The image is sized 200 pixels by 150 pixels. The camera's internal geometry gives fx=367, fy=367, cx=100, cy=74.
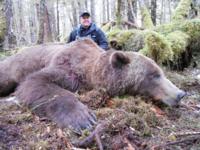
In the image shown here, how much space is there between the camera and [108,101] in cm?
443

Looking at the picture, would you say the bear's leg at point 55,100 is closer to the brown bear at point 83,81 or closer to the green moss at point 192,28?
the brown bear at point 83,81

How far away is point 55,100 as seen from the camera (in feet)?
13.4

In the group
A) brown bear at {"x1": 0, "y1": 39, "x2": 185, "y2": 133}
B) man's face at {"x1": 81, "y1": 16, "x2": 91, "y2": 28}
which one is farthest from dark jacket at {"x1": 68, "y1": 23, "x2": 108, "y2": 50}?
brown bear at {"x1": 0, "y1": 39, "x2": 185, "y2": 133}

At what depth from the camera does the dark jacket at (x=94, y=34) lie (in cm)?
751

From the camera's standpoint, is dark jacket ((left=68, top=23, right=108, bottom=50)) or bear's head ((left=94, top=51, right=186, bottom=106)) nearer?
bear's head ((left=94, top=51, right=186, bottom=106))

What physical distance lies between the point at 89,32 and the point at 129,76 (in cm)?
316

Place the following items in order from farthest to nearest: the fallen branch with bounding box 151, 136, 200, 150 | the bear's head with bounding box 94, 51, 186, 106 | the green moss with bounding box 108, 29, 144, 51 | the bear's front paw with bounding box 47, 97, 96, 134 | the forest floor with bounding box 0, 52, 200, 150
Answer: the green moss with bounding box 108, 29, 144, 51 → the bear's head with bounding box 94, 51, 186, 106 → the bear's front paw with bounding box 47, 97, 96, 134 → the forest floor with bounding box 0, 52, 200, 150 → the fallen branch with bounding box 151, 136, 200, 150

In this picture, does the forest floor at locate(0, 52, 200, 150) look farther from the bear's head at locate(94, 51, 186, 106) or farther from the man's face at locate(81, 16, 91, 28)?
the man's face at locate(81, 16, 91, 28)

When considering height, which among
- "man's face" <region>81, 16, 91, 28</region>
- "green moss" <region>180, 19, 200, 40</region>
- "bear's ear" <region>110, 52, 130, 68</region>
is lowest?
"bear's ear" <region>110, 52, 130, 68</region>

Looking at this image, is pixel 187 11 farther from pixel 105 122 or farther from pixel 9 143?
pixel 9 143

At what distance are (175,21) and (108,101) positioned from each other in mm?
5212

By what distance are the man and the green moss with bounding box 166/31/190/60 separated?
1388 millimetres

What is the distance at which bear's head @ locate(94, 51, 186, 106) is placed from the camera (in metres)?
4.67

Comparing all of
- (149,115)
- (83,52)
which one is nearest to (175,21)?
(83,52)
